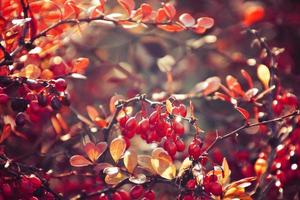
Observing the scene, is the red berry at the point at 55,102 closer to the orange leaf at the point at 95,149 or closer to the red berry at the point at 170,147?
the orange leaf at the point at 95,149

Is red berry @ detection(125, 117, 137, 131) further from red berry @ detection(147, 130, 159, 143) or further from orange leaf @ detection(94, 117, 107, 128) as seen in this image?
orange leaf @ detection(94, 117, 107, 128)

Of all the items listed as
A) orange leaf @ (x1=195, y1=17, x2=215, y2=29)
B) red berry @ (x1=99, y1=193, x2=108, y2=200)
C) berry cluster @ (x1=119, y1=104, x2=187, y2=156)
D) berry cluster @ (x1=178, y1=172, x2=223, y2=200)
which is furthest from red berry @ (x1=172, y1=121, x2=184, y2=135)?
orange leaf @ (x1=195, y1=17, x2=215, y2=29)

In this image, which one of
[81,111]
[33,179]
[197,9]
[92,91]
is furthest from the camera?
[197,9]

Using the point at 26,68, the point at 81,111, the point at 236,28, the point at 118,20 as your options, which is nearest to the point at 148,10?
the point at 118,20

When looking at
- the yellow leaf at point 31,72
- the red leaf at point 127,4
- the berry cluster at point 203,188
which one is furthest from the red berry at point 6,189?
the red leaf at point 127,4

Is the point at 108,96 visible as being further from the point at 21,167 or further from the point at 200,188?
the point at 200,188

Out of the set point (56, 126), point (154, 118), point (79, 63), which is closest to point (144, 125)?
point (154, 118)
